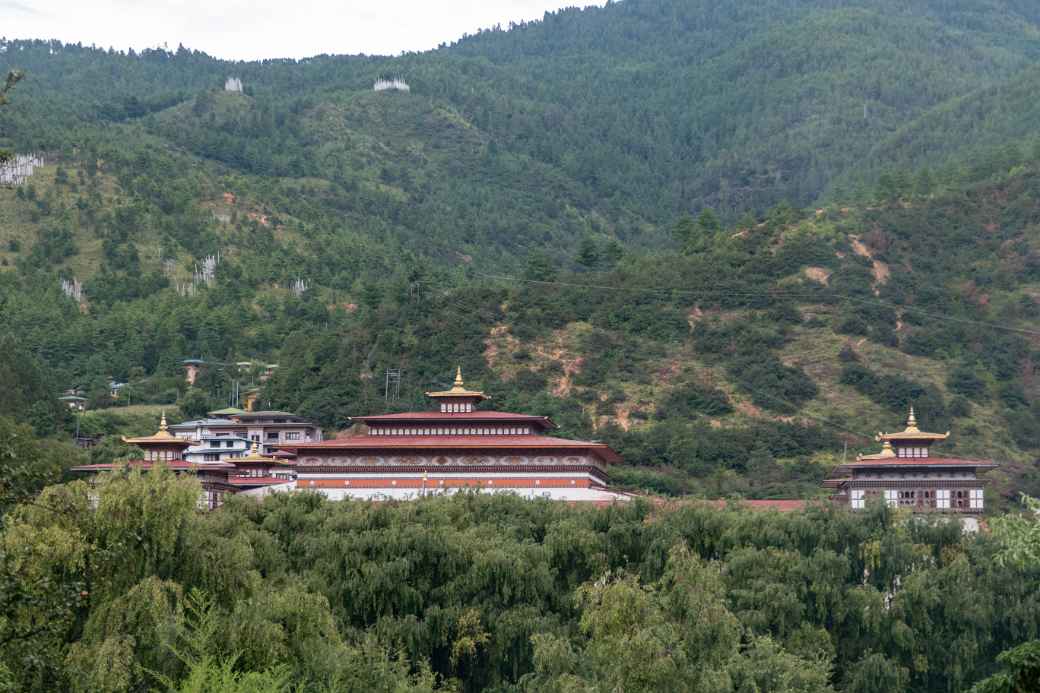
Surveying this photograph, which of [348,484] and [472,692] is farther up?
[348,484]

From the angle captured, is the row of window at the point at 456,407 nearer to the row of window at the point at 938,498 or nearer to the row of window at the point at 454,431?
the row of window at the point at 454,431

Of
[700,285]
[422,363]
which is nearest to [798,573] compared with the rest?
[422,363]

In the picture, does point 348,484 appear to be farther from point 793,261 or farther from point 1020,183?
point 1020,183

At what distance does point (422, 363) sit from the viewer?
12194 centimetres

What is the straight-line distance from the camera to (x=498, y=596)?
197 feet

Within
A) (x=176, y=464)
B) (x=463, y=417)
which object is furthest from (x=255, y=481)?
(x=463, y=417)

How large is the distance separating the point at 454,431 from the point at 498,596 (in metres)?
26.2

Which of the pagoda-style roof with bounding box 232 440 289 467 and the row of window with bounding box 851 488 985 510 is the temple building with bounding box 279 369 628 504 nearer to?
the pagoda-style roof with bounding box 232 440 289 467

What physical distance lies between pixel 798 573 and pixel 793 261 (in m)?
76.3

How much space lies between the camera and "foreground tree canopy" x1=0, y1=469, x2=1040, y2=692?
144 feet

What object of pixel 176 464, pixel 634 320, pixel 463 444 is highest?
pixel 634 320

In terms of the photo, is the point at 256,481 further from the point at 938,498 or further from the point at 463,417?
the point at 938,498

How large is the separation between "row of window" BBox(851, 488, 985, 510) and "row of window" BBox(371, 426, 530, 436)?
50.0 ft

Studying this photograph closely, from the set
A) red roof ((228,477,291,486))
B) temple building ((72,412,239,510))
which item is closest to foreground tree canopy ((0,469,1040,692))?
temple building ((72,412,239,510))
